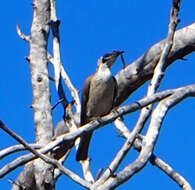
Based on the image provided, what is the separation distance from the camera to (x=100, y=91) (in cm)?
862

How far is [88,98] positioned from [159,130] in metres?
3.48

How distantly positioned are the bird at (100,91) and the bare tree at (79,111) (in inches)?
4.2

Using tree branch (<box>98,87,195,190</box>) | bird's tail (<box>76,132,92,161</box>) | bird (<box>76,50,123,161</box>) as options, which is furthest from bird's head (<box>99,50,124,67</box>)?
tree branch (<box>98,87,195,190</box>)

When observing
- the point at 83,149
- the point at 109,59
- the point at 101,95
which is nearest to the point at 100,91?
the point at 101,95

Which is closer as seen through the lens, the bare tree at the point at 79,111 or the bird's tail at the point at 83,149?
the bare tree at the point at 79,111

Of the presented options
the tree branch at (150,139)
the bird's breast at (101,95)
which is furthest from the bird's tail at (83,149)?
the tree branch at (150,139)

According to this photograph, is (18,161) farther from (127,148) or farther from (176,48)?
(176,48)

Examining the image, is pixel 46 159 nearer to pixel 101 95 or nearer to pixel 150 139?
pixel 150 139

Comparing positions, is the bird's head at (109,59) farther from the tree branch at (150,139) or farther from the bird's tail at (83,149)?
the tree branch at (150,139)

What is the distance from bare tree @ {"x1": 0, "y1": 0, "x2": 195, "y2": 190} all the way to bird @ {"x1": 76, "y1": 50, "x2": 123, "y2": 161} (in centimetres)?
11

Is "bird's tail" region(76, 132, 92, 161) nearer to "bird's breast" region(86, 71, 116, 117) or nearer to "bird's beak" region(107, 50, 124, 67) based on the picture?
"bird's breast" region(86, 71, 116, 117)

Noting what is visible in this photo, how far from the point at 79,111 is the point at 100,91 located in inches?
36.9

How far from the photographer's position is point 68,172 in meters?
5.16

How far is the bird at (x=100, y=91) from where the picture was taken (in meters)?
8.41
